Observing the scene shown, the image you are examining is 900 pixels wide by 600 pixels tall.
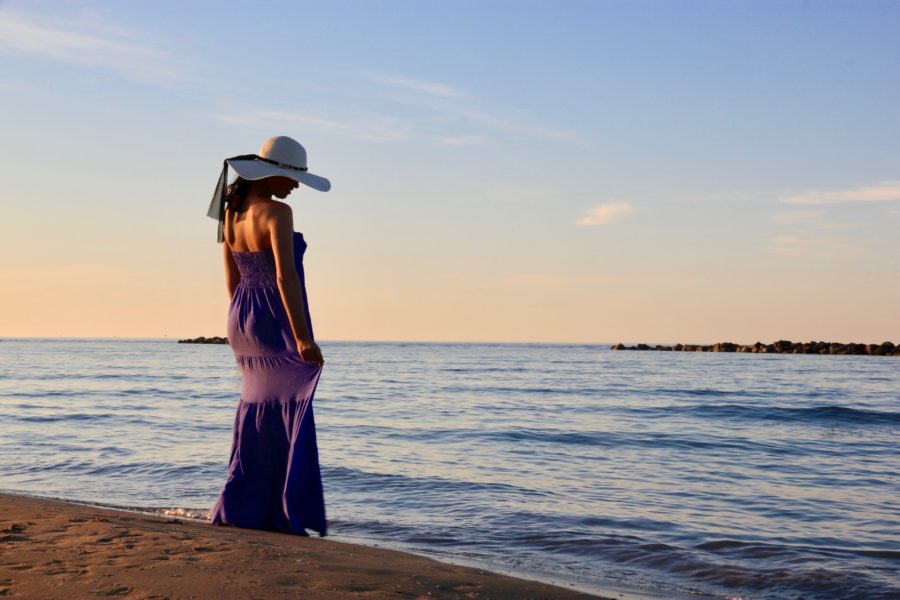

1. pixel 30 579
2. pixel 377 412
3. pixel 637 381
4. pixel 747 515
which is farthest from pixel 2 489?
pixel 637 381

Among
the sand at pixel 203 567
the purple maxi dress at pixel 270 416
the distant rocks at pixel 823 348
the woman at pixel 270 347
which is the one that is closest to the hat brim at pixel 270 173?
the woman at pixel 270 347

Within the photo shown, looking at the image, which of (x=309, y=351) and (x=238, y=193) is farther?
(x=238, y=193)

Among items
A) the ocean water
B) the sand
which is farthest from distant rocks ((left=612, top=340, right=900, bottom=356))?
the sand

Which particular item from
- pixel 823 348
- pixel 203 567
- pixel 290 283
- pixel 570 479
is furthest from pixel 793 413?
pixel 823 348

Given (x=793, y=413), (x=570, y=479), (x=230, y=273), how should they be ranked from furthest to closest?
(x=793, y=413) < (x=570, y=479) < (x=230, y=273)

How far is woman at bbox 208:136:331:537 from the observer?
4.45m

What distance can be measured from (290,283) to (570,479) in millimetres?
5607

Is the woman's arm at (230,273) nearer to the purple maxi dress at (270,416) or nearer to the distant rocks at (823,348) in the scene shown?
the purple maxi dress at (270,416)

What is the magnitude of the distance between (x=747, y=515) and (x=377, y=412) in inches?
378

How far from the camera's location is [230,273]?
4.82 m

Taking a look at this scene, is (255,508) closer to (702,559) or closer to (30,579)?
(30,579)

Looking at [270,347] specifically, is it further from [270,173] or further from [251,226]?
[270,173]

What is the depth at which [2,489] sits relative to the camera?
770 cm

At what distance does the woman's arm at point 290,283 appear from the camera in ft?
14.2
